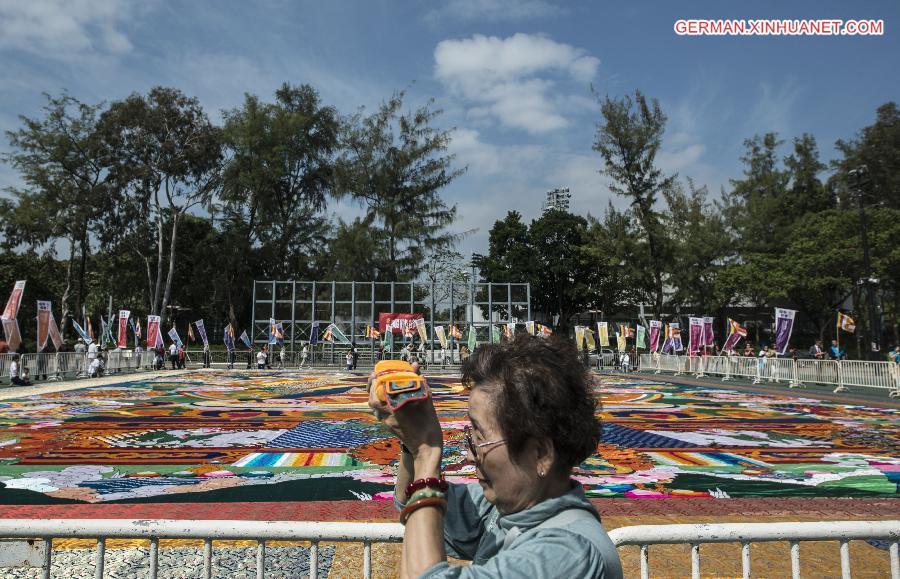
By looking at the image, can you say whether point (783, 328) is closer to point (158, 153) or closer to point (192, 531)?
point (192, 531)

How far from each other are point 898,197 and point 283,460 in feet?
145

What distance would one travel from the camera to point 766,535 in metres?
1.97

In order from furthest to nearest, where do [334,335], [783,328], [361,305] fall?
[361,305] < [334,335] < [783,328]

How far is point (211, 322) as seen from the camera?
4834 centimetres

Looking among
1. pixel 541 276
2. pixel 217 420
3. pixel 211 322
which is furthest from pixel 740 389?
pixel 211 322

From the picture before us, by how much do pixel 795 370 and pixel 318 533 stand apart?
68.6 ft

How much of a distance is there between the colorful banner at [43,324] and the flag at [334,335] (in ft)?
50.1

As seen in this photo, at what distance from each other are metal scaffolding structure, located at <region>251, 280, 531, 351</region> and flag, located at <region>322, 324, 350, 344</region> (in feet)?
2.96

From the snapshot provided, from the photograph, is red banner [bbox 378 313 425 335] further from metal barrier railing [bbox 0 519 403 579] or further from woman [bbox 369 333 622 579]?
woman [bbox 369 333 622 579]

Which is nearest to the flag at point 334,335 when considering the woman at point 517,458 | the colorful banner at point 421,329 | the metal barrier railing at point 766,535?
the colorful banner at point 421,329

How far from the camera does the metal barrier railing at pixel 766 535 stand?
6.45 ft

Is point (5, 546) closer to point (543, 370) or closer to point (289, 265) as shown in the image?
point (543, 370)

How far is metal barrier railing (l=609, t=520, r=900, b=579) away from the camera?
1.97m

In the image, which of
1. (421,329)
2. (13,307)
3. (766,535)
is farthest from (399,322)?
(766,535)
